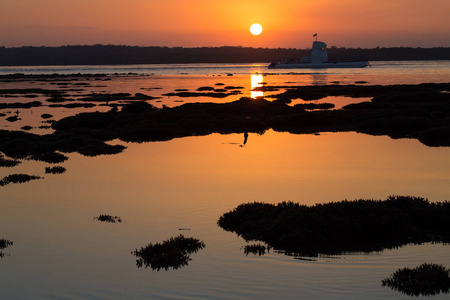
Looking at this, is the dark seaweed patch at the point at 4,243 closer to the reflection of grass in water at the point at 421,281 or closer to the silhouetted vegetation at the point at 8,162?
the reflection of grass in water at the point at 421,281

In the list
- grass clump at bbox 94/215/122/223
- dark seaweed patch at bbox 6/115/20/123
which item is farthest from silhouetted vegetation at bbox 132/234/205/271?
dark seaweed patch at bbox 6/115/20/123

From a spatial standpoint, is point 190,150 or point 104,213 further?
point 190,150

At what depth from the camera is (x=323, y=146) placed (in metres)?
35.2

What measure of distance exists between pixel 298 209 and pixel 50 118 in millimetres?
42516

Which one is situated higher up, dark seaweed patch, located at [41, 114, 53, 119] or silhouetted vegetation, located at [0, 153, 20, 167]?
silhouetted vegetation, located at [0, 153, 20, 167]

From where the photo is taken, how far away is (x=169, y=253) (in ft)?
46.0

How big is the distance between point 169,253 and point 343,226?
5.28 m

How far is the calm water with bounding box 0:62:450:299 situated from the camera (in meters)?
12.1

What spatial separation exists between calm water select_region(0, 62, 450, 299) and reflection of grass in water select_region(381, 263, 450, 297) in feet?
1.11

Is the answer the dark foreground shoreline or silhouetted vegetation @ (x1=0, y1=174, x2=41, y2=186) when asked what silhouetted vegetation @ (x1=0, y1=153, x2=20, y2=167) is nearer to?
the dark foreground shoreline

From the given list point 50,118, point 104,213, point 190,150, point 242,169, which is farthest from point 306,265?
point 50,118

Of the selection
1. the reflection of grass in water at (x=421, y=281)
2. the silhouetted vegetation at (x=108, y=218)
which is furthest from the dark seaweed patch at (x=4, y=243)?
the reflection of grass in water at (x=421, y=281)

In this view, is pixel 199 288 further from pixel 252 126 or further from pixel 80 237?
pixel 252 126

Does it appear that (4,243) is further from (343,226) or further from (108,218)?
(343,226)
